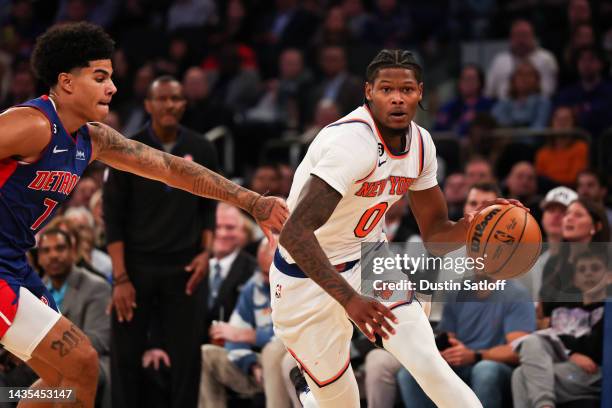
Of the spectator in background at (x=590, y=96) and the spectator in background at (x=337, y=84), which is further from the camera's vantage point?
the spectator in background at (x=337, y=84)

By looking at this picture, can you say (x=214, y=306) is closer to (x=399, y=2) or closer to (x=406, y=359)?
(x=406, y=359)

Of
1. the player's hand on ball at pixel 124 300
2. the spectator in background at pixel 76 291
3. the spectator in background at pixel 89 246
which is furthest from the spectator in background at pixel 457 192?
the player's hand on ball at pixel 124 300

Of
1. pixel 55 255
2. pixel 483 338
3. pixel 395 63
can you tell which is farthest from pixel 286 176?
pixel 395 63

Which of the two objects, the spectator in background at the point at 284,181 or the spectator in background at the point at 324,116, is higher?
the spectator in background at the point at 324,116

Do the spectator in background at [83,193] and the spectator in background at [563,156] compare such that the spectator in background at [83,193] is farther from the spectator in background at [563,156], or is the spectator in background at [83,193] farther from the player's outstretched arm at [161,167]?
the player's outstretched arm at [161,167]

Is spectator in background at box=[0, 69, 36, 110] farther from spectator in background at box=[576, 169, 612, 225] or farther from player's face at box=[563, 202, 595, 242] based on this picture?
player's face at box=[563, 202, 595, 242]

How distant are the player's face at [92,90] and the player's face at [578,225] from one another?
3.40m

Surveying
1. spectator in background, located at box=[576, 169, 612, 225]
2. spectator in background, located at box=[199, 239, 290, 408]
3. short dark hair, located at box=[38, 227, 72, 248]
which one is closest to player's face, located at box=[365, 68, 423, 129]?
spectator in background, located at box=[199, 239, 290, 408]

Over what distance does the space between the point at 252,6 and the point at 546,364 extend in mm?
8555

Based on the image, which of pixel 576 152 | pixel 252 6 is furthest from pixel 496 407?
pixel 252 6

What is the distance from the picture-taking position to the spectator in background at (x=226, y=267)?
8.09 m

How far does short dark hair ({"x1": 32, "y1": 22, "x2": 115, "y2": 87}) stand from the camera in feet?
16.5

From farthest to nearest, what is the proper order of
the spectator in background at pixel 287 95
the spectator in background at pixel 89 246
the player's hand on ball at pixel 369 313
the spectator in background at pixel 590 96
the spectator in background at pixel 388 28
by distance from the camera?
the spectator in background at pixel 388 28 < the spectator in background at pixel 287 95 < the spectator in background at pixel 590 96 < the spectator in background at pixel 89 246 < the player's hand on ball at pixel 369 313

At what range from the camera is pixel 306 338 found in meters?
5.14
